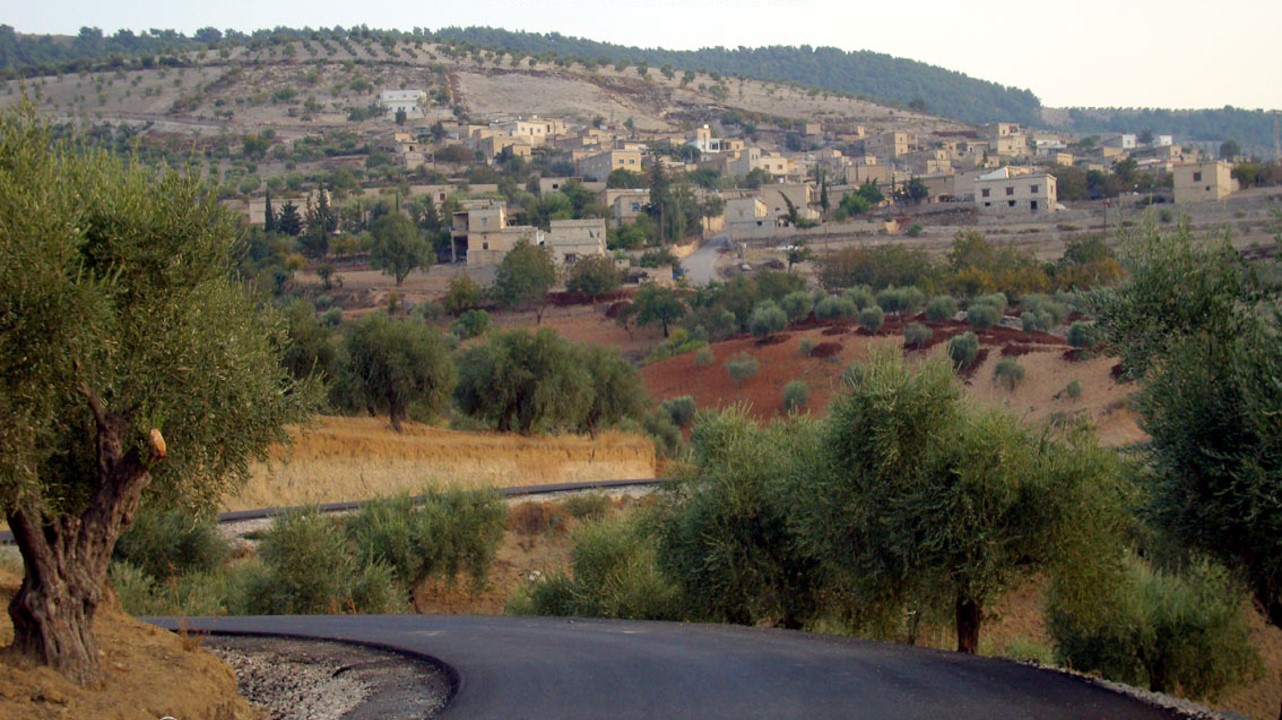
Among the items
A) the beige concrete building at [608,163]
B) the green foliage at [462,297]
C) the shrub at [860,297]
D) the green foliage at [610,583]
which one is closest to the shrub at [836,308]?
the shrub at [860,297]

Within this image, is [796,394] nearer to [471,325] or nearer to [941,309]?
[941,309]

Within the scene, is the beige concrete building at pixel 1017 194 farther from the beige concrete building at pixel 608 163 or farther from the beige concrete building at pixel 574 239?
the beige concrete building at pixel 608 163

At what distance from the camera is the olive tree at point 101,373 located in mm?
9586

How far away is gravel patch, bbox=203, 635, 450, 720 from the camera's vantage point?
12.1m

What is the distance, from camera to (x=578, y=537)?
25.7m

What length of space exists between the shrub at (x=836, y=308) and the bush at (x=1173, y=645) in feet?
170

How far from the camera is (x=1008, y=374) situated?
56219mm

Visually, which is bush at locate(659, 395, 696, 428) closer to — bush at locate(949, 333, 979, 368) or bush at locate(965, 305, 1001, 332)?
bush at locate(949, 333, 979, 368)

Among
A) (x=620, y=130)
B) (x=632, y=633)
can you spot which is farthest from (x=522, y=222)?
(x=632, y=633)

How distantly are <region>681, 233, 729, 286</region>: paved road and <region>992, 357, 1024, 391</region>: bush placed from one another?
38.4m

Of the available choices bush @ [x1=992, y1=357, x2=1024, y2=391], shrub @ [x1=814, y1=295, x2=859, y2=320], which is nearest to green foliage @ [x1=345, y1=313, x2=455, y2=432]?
bush @ [x1=992, y1=357, x2=1024, y2=391]

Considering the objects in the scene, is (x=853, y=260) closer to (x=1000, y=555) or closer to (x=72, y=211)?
(x=1000, y=555)

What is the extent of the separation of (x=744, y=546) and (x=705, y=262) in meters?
86.3

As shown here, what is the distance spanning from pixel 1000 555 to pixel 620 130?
184843mm
